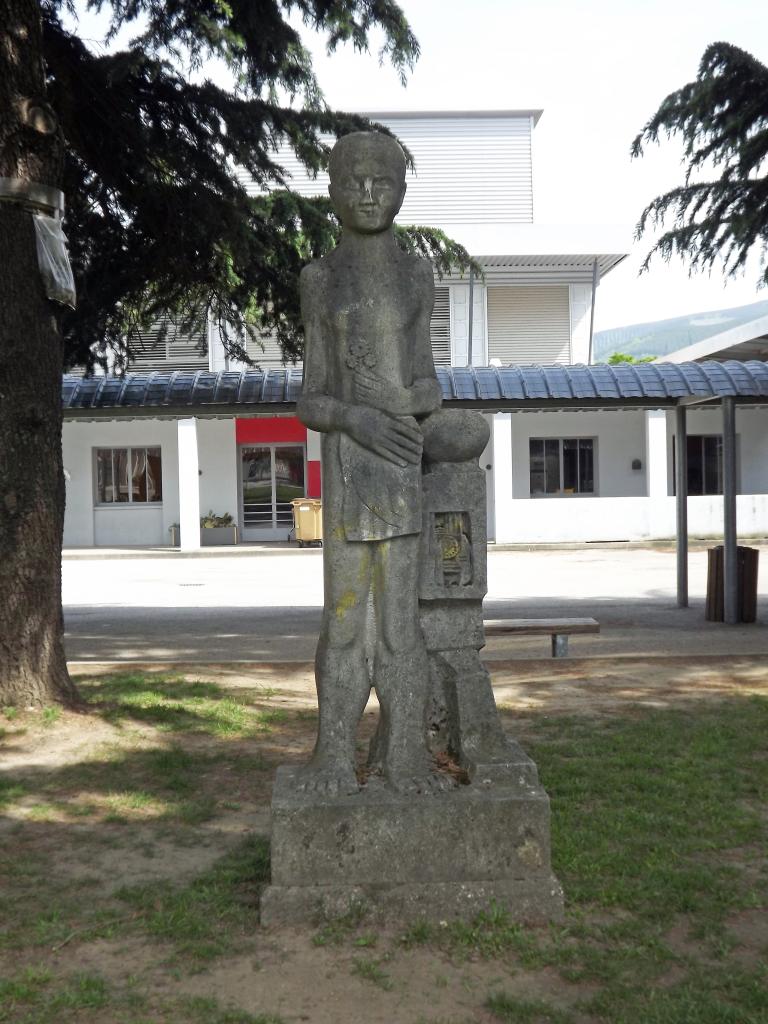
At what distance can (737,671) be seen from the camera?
28.0 ft

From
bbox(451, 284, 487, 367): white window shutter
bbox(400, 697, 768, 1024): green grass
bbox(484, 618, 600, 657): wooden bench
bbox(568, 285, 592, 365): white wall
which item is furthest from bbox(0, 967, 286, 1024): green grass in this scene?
bbox(568, 285, 592, 365): white wall

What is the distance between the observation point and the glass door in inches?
1018

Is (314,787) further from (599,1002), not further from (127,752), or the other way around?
(127,752)

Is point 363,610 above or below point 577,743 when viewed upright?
above

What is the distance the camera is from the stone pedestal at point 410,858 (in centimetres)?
382

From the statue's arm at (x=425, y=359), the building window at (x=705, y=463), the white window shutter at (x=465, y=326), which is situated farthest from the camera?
the white window shutter at (x=465, y=326)

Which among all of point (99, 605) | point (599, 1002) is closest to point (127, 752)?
point (599, 1002)

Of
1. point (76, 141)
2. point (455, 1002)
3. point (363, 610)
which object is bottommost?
point (455, 1002)

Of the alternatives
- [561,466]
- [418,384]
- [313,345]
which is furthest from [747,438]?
[313,345]

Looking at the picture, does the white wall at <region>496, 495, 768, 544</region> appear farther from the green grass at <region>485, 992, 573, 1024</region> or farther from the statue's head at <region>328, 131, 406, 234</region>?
the green grass at <region>485, 992, 573, 1024</region>

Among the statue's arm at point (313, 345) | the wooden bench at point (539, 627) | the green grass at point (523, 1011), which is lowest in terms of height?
the green grass at point (523, 1011)

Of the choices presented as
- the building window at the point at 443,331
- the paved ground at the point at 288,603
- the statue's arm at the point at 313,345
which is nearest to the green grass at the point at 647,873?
the statue's arm at the point at 313,345

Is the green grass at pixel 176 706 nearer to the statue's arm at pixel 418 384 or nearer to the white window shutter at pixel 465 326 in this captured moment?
the statue's arm at pixel 418 384

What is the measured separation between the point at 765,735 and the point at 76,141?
22.4ft
